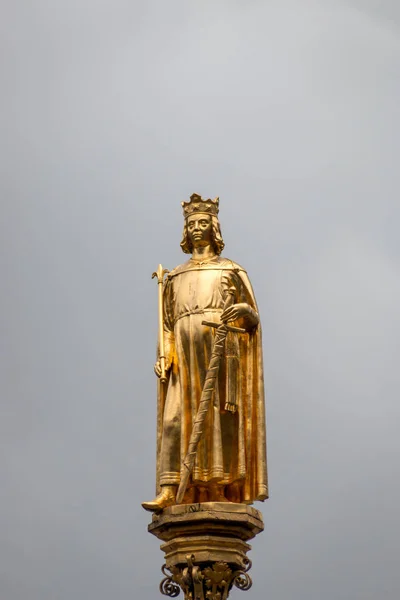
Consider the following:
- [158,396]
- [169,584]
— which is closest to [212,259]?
[158,396]

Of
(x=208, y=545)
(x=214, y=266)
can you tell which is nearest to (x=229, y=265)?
(x=214, y=266)

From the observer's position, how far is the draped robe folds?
48.1 feet

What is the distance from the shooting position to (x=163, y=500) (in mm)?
14602

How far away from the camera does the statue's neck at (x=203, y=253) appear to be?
1551 cm

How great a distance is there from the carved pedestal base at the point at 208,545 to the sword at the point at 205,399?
0.92 feet

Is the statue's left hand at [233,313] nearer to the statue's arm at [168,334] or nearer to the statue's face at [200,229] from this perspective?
the statue's arm at [168,334]

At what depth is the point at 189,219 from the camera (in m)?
15.5

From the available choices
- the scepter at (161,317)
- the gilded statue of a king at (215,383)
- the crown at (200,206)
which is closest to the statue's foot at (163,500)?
the gilded statue of a king at (215,383)

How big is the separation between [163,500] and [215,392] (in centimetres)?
129

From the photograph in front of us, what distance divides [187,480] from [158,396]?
1375 millimetres

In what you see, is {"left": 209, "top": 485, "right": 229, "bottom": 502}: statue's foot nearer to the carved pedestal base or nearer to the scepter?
the carved pedestal base

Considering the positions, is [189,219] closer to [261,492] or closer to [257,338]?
[257,338]

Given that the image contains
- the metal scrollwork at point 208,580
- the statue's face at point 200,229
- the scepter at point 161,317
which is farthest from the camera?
the statue's face at point 200,229

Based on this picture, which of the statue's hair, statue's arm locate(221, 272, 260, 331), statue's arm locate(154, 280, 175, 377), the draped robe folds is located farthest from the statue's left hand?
the statue's hair
